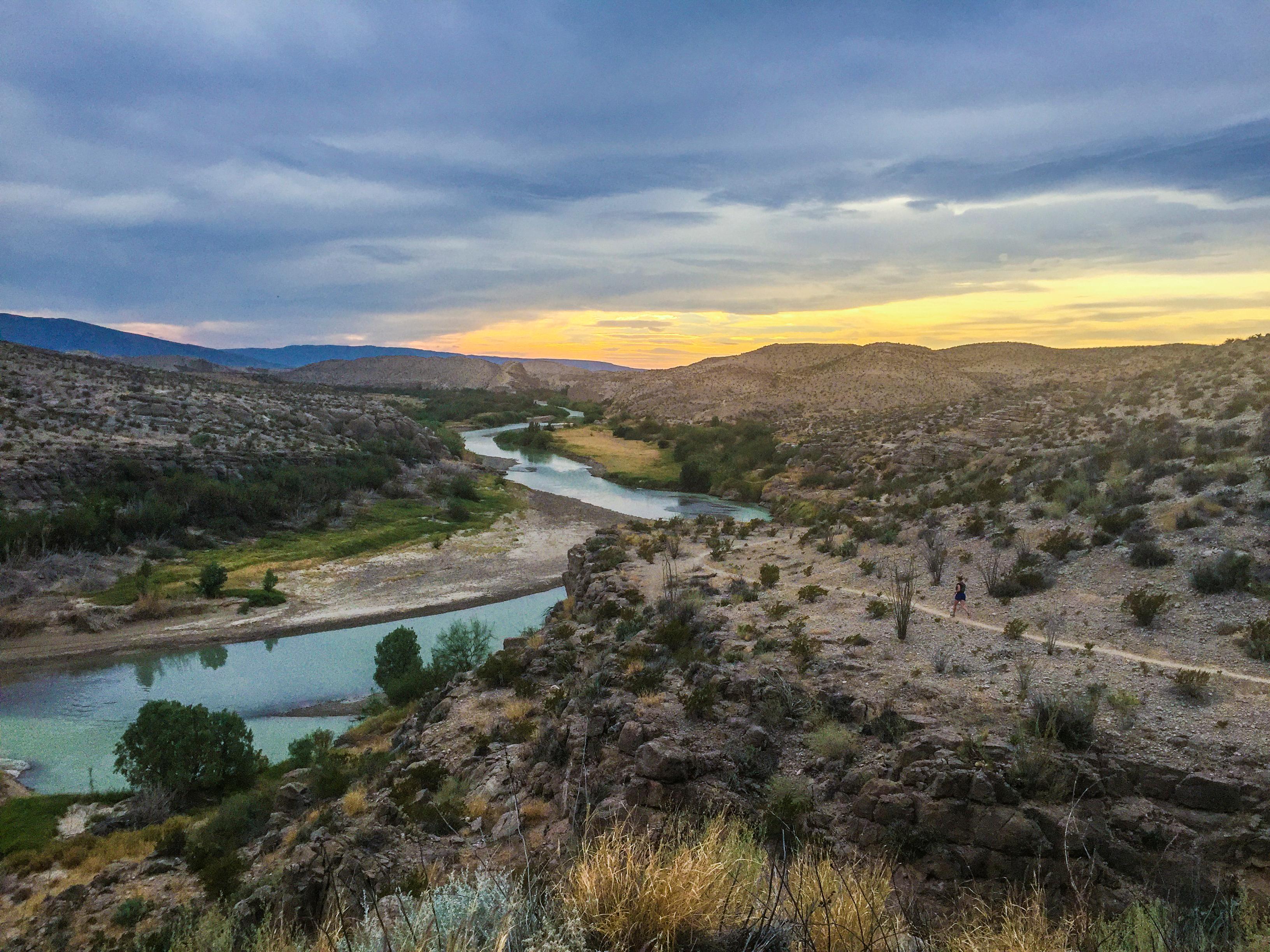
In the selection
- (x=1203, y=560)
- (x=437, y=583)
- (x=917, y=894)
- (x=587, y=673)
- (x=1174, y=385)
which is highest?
(x=1174, y=385)

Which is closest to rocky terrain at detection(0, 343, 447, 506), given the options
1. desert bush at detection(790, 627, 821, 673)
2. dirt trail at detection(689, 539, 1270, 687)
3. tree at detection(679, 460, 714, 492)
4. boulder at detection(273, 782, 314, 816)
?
tree at detection(679, 460, 714, 492)

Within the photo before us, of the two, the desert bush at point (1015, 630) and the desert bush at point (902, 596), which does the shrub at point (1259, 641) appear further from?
the desert bush at point (902, 596)

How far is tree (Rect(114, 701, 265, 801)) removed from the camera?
1352cm

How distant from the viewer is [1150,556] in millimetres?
13164

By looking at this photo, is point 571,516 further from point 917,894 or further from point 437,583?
point 917,894

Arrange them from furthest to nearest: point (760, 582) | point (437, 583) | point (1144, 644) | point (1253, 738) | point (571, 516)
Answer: point (571, 516) < point (437, 583) < point (760, 582) < point (1144, 644) < point (1253, 738)

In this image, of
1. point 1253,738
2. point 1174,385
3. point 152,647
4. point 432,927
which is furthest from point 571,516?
point 432,927

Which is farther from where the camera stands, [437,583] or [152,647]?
[437,583]

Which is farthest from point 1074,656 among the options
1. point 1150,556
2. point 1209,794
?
point 1209,794

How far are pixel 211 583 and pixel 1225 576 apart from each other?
31688 millimetres

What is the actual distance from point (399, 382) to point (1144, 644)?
177116 millimetres

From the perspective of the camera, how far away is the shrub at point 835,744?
354 inches

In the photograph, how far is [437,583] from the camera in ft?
104

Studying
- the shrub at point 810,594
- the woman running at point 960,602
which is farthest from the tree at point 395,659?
the woman running at point 960,602
